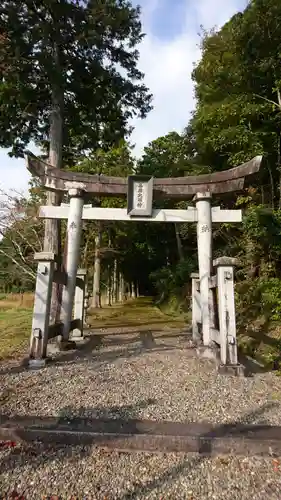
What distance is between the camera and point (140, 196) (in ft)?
19.0

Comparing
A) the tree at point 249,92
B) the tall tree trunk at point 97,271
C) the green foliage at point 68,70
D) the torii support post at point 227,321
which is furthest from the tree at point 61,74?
the tall tree trunk at point 97,271

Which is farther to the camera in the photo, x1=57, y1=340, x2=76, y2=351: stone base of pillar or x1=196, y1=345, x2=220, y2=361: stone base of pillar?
x1=57, y1=340, x2=76, y2=351: stone base of pillar

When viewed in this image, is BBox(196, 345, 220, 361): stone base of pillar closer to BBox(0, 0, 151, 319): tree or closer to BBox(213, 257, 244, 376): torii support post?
BBox(213, 257, 244, 376): torii support post

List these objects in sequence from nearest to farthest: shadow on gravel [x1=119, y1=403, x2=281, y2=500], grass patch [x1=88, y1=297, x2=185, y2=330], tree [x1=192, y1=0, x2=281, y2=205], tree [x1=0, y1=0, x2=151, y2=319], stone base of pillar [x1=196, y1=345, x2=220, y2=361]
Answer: shadow on gravel [x1=119, y1=403, x2=281, y2=500]
stone base of pillar [x1=196, y1=345, x2=220, y2=361]
tree [x1=0, y1=0, x2=151, y2=319]
tree [x1=192, y1=0, x2=281, y2=205]
grass patch [x1=88, y1=297, x2=185, y2=330]

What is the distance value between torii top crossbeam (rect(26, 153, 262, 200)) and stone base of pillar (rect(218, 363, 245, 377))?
3113 mm

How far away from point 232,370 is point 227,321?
2.18ft

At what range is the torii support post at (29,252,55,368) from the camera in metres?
→ 4.71

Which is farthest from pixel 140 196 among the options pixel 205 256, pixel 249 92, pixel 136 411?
pixel 249 92

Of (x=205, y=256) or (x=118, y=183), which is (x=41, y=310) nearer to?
(x=118, y=183)

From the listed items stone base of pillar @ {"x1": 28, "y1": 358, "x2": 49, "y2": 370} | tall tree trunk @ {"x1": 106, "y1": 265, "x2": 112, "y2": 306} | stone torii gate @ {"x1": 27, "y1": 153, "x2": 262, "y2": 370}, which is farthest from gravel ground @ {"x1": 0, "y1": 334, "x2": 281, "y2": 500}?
tall tree trunk @ {"x1": 106, "y1": 265, "x2": 112, "y2": 306}

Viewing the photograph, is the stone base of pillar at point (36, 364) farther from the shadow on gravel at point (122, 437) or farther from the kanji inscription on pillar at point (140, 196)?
the kanji inscription on pillar at point (140, 196)

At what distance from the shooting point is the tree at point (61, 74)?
272 inches

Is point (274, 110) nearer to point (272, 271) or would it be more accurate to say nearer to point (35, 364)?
point (272, 271)

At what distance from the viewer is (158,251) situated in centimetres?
2206
